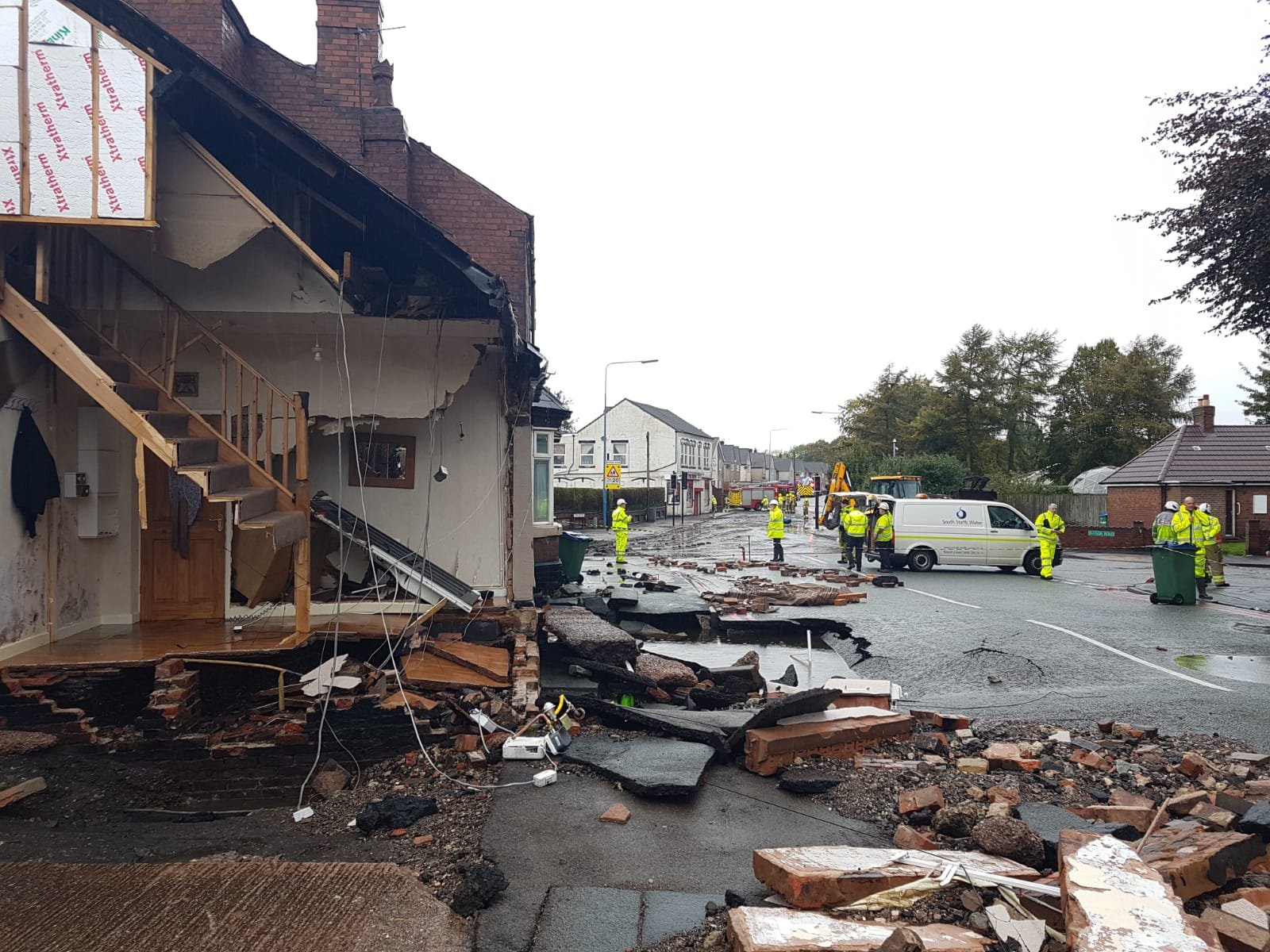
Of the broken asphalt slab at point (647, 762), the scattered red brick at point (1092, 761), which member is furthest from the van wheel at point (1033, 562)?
the broken asphalt slab at point (647, 762)

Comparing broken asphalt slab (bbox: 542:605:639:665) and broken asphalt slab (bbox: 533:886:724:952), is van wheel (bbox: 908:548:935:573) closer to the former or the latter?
broken asphalt slab (bbox: 542:605:639:665)

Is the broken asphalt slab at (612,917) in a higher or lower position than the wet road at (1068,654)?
higher

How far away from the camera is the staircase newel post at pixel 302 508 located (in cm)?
702

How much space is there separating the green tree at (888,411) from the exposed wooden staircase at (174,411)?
63.2 m

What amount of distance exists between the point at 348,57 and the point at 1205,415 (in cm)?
3911

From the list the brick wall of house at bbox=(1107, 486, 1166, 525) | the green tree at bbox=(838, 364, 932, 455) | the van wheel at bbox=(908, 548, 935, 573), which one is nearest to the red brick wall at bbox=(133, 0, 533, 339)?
the van wheel at bbox=(908, 548, 935, 573)

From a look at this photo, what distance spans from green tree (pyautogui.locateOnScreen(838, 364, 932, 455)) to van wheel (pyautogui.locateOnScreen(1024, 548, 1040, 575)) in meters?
45.6

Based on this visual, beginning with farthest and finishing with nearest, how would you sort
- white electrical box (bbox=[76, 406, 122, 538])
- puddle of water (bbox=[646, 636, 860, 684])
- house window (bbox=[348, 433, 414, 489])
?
puddle of water (bbox=[646, 636, 860, 684]) → house window (bbox=[348, 433, 414, 489]) → white electrical box (bbox=[76, 406, 122, 538])

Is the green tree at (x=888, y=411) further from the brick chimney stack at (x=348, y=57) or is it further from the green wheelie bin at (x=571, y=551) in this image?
the brick chimney stack at (x=348, y=57)

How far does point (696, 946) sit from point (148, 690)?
5502mm

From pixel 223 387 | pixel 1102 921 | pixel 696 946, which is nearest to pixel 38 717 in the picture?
pixel 223 387

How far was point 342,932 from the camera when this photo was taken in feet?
11.6

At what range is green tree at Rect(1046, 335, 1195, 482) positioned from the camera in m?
52.6

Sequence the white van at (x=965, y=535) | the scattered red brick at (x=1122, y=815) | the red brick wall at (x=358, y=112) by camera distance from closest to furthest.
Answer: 1. the scattered red brick at (x=1122, y=815)
2. the red brick wall at (x=358, y=112)
3. the white van at (x=965, y=535)
